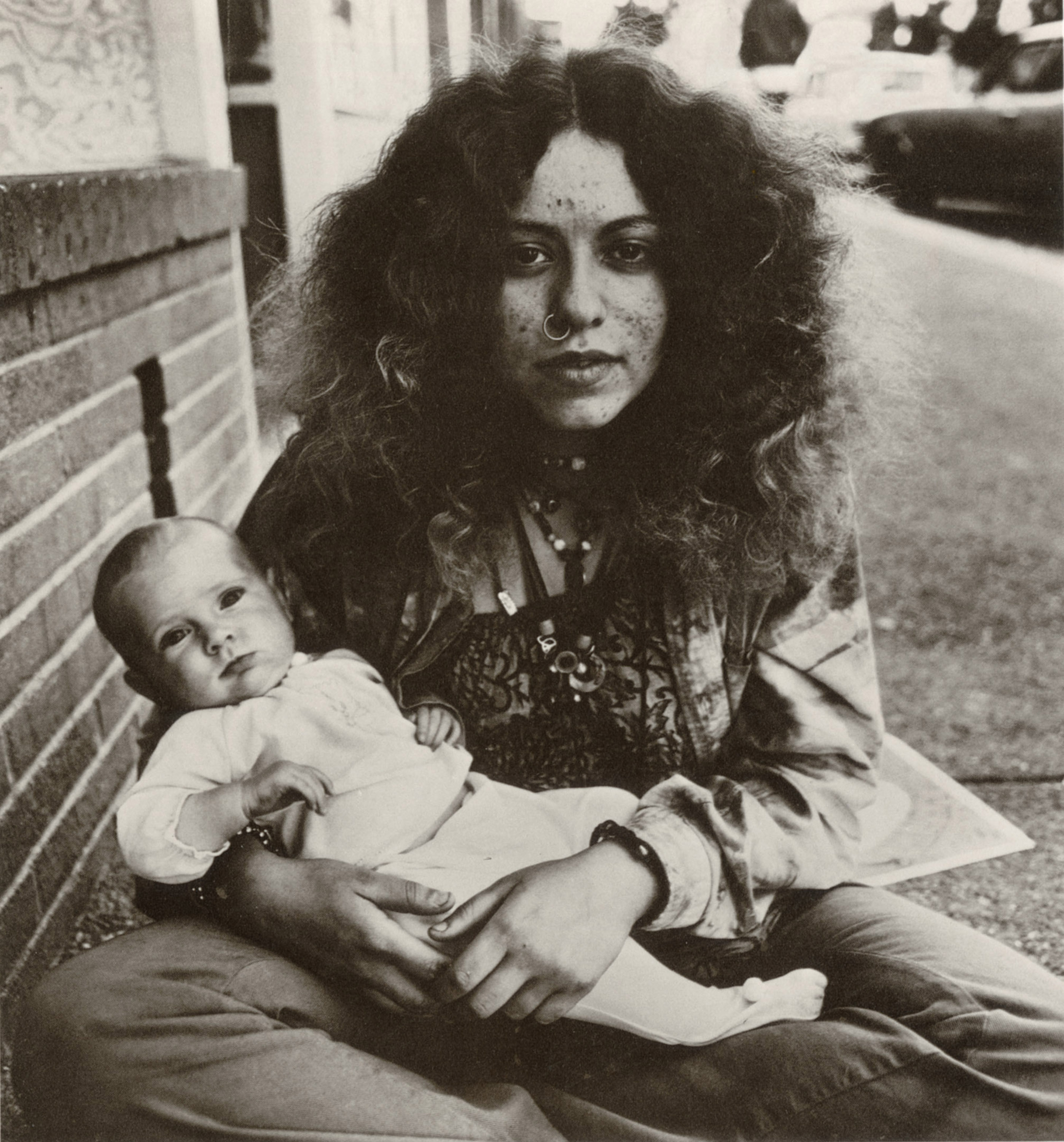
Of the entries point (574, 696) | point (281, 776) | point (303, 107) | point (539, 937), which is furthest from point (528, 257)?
point (539, 937)

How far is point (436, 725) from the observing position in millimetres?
1432

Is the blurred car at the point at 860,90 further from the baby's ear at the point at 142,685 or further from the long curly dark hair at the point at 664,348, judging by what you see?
the baby's ear at the point at 142,685

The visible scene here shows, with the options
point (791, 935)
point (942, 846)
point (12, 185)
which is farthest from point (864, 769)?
point (12, 185)

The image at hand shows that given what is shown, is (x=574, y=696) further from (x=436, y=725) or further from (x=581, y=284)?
(x=581, y=284)

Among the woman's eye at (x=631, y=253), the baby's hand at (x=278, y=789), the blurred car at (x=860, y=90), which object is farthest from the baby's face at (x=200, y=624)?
the blurred car at (x=860, y=90)

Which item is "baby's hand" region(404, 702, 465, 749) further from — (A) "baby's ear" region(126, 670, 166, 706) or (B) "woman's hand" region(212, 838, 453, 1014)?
(A) "baby's ear" region(126, 670, 166, 706)

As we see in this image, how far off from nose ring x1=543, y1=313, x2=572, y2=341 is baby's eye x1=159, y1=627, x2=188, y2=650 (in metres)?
0.53

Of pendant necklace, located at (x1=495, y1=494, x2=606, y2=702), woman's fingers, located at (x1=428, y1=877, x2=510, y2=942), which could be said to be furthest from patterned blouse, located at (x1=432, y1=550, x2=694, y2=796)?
woman's fingers, located at (x1=428, y1=877, x2=510, y2=942)

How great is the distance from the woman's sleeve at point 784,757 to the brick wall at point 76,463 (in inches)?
36.9

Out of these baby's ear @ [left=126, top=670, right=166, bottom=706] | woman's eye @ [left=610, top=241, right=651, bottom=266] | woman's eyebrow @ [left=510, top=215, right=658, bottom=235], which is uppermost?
woman's eyebrow @ [left=510, top=215, right=658, bottom=235]

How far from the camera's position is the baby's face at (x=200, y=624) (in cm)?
124

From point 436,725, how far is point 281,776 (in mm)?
282

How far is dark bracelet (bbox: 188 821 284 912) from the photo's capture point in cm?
133

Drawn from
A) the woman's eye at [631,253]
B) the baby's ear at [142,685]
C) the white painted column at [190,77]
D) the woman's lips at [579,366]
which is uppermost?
the white painted column at [190,77]
